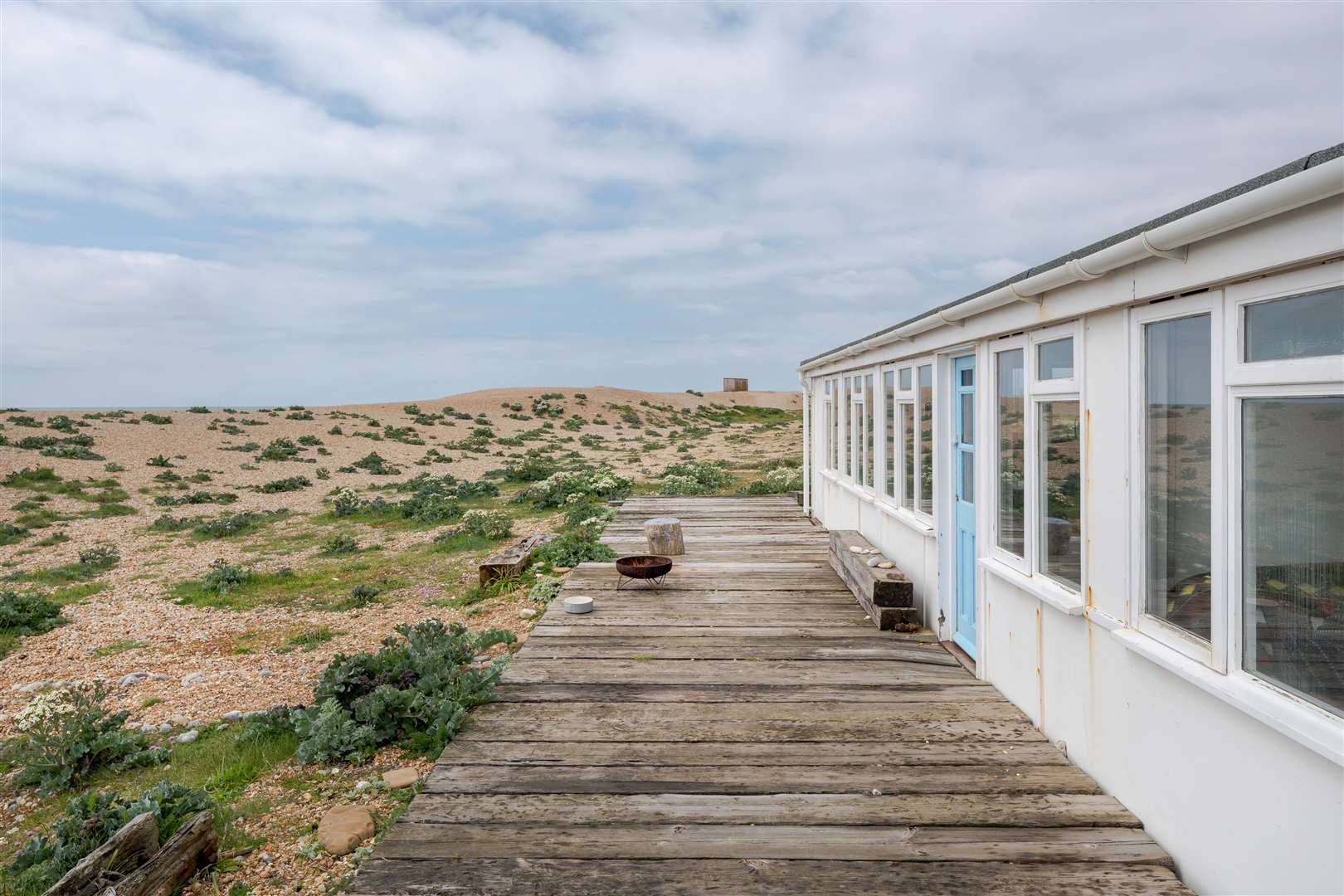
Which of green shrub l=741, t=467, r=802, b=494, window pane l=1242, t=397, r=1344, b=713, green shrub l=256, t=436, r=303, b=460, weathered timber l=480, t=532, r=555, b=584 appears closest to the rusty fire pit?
weathered timber l=480, t=532, r=555, b=584

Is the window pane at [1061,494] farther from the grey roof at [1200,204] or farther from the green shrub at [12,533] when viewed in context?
the green shrub at [12,533]

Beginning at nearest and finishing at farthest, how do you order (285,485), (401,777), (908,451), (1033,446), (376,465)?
(401,777)
(1033,446)
(908,451)
(285,485)
(376,465)

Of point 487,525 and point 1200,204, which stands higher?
point 1200,204

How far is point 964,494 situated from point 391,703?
178 inches

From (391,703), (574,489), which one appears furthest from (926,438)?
(574,489)

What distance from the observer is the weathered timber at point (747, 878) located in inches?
112

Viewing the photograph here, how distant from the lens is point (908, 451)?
691 cm

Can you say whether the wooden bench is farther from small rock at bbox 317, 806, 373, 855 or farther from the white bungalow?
small rock at bbox 317, 806, 373, 855

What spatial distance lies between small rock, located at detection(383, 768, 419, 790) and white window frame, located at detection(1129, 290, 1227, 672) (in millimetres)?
3934

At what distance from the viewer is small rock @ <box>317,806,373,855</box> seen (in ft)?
11.4

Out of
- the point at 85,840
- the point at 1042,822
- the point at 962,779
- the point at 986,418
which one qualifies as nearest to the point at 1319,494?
the point at 1042,822

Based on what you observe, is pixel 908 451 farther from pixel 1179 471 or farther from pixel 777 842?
pixel 777 842

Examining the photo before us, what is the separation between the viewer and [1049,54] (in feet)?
19.4

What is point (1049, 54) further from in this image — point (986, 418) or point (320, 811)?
point (320, 811)
